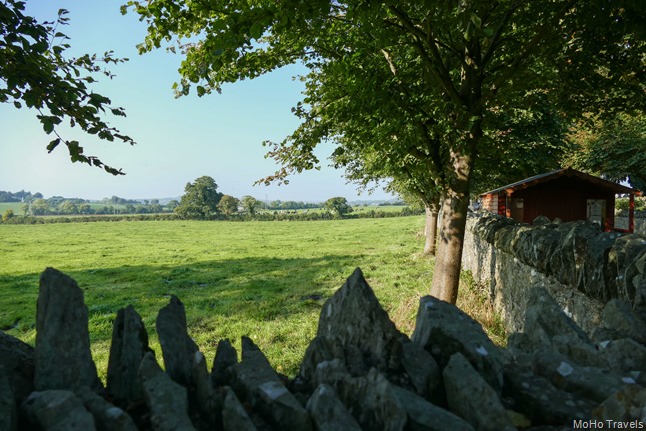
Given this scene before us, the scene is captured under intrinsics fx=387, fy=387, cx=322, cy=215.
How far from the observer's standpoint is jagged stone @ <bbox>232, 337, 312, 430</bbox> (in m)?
1.45

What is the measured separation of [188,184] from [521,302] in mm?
109933

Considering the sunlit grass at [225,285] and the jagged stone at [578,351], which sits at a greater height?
the jagged stone at [578,351]

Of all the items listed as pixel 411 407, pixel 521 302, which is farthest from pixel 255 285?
pixel 411 407

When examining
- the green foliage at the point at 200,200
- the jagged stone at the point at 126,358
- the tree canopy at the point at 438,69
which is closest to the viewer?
the jagged stone at the point at 126,358

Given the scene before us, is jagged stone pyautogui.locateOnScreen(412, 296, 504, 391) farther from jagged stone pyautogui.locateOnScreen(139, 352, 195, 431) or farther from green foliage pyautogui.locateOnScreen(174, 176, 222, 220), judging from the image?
green foliage pyautogui.locateOnScreen(174, 176, 222, 220)

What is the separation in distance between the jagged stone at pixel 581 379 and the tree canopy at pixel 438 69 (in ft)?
17.8

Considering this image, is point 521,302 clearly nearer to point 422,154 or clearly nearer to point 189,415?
point 422,154

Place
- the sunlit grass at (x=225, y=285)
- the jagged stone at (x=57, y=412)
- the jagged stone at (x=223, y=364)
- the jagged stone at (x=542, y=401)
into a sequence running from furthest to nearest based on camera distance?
the sunlit grass at (x=225, y=285)
the jagged stone at (x=223, y=364)
the jagged stone at (x=542, y=401)
the jagged stone at (x=57, y=412)

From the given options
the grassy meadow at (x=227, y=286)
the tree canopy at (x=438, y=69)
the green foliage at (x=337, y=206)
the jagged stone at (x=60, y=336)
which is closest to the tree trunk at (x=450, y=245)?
the tree canopy at (x=438, y=69)

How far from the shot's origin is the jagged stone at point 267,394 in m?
1.45

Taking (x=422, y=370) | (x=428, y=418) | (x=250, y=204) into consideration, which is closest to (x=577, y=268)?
(x=422, y=370)

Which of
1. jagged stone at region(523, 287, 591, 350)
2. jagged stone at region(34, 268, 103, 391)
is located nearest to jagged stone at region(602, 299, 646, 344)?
jagged stone at region(523, 287, 591, 350)

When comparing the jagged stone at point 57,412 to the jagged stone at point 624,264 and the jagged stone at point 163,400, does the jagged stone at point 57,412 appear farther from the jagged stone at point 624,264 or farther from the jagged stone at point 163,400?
the jagged stone at point 624,264

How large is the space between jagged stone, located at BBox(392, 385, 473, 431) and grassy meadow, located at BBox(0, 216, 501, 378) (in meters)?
6.49
